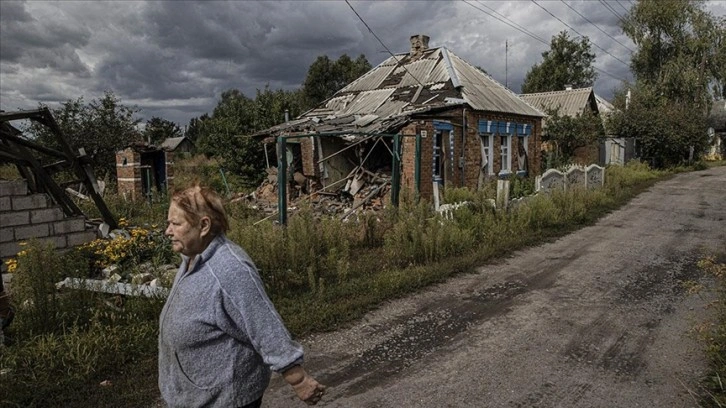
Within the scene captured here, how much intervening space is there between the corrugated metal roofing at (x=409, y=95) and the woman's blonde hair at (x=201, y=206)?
440 inches

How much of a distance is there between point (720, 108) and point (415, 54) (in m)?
45.0

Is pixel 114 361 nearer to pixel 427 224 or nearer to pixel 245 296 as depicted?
pixel 245 296

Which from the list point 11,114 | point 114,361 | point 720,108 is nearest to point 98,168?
point 11,114

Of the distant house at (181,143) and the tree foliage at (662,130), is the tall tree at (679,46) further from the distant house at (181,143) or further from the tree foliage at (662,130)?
the distant house at (181,143)

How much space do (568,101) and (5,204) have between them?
30790 millimetres

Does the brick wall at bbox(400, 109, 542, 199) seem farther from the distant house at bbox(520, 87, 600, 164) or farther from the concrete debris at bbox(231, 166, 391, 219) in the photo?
the distant house at bbox(520, 87, 600, 164)

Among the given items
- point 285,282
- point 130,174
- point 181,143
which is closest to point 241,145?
point 130,174

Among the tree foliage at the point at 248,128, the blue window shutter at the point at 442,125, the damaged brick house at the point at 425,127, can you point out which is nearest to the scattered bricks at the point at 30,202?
the damaged brick house at the point at 425,127

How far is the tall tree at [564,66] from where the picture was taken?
41094mm

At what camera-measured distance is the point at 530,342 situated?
4707 millimetres

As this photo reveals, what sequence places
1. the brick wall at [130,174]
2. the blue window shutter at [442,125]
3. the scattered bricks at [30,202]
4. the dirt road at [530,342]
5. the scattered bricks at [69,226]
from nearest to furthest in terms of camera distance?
the dirt road at [530,342] → the scattered bricks at [30,202] → the scattered bricks at [69,226] → the brick wall at [130,174] → the blue window shutter at [442,125]

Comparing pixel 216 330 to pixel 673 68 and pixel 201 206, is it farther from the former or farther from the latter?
pixel 673 68

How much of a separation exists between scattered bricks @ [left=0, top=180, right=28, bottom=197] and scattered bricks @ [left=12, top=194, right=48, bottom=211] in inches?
3.9

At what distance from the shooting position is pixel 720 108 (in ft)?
157
